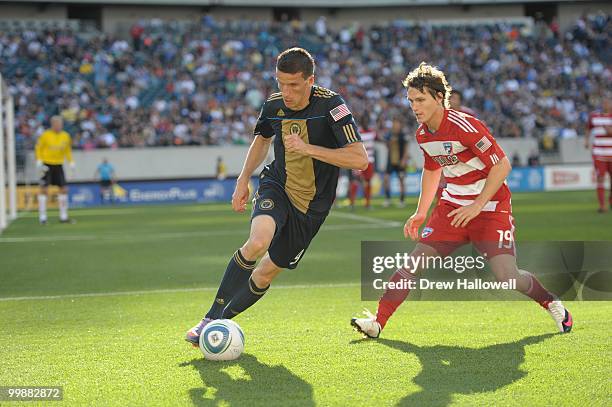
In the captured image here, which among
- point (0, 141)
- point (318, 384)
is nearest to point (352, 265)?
point (318, 384)

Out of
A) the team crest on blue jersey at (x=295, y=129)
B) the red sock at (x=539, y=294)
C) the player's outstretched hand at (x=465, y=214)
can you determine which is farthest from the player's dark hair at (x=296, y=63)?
the red sock at (x=539, y=294)

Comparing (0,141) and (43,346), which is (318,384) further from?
(0,141)

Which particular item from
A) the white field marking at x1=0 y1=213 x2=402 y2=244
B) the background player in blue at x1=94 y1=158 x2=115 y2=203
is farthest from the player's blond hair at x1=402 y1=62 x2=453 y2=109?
the background player in blue at x1=94 y1=158 x2=115 y2=203

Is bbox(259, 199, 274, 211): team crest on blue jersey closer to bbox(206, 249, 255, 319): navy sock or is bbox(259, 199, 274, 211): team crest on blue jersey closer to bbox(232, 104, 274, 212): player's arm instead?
bbox(232, 104, 274, 212): player's arm

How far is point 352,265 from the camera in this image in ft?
36.4

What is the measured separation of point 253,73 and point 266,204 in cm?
3320

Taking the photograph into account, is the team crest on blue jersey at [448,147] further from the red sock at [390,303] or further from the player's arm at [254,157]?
the player's arm at [254,157]

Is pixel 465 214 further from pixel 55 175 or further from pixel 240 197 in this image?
pixel 55 175

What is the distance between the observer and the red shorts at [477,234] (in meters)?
6.13

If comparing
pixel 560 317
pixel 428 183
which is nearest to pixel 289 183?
pixel 428 183

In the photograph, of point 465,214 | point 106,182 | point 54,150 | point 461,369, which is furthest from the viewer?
point 106,182

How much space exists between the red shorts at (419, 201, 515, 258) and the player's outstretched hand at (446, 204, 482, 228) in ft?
0.95

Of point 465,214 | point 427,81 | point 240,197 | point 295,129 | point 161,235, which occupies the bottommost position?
point 161,235

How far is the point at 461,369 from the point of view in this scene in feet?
16.7
